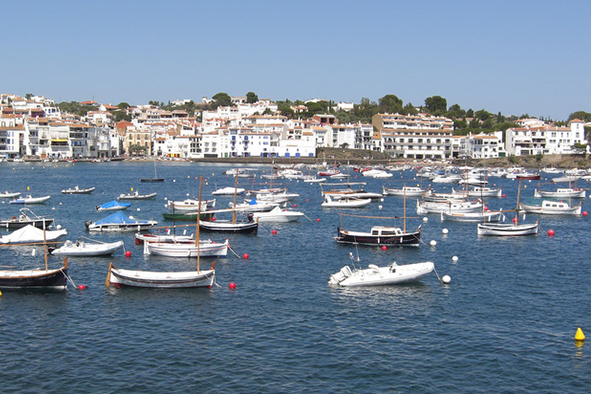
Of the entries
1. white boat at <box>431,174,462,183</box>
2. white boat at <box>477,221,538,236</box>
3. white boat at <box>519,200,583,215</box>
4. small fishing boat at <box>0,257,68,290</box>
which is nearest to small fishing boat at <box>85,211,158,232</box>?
small fishing boat at <box>0,257,68,290</box>

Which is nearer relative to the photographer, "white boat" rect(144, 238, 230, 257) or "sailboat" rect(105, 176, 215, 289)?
"sailboat" rect(105, 176, 215, 289)

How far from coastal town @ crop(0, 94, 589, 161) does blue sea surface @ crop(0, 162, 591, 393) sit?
13235 centimetres

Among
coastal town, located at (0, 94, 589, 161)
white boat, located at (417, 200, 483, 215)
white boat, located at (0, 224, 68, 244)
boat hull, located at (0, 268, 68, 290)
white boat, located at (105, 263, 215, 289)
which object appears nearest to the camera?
boat hull, located at (0, 268, 68, 290)

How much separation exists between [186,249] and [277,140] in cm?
13465

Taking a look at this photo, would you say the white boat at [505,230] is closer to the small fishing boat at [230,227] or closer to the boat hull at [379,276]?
the small fishing boat at [230,227]

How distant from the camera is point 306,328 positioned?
25.6 m

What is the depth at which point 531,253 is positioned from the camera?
1660 inches

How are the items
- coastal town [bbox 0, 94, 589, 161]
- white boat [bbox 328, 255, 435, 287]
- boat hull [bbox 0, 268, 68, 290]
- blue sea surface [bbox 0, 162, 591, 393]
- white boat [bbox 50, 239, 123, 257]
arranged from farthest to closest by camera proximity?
coastal town [bbox 0, 94, 589, 161] < white boat [bbox 50, 239, 123, 257] < white boat [bbox 328, 255, 435, 287] < boat hull [bbox 0, 268, 68, 290] < blue sea surface [bbox 0, 162, 591, 393]

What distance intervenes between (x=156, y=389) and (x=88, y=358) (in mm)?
3810

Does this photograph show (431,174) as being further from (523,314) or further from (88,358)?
(88,358)

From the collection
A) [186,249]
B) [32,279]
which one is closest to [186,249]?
[186,249]

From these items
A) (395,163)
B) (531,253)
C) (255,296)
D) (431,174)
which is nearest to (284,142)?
(395,163)

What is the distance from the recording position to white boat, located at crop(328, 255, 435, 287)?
104ft

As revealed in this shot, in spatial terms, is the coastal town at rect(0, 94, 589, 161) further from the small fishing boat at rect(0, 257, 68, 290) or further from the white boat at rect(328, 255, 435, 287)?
the small fishing boat at rect(0, 257, 68, 290)
